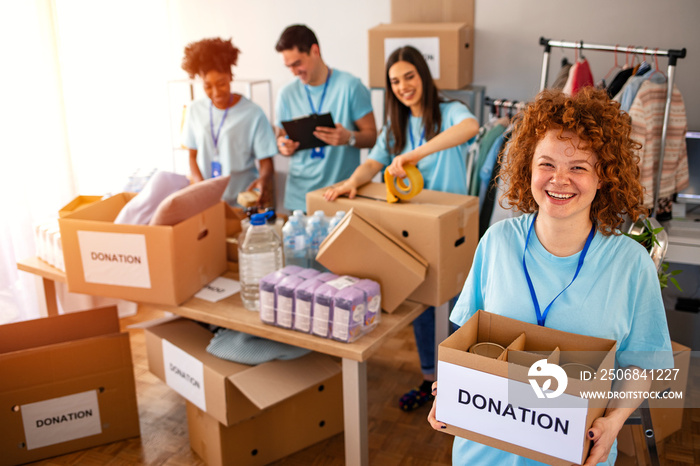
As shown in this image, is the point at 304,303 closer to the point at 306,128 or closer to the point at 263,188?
the point at 306,128

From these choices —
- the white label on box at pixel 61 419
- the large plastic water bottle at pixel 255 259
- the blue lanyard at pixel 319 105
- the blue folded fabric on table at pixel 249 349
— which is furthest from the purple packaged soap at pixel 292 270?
the blue lanyard at pixel 319 105

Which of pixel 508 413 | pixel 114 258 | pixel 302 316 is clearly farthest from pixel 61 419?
pixel 508 413

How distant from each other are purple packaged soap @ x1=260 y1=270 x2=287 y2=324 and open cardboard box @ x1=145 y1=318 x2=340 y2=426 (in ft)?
0.81

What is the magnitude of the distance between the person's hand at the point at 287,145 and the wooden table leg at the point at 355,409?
1.56 metres

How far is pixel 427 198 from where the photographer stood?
92.6 inches

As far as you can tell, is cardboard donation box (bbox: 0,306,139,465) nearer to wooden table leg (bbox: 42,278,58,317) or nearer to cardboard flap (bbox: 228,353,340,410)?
wooden table leg (bbox: 42,278,58,317)

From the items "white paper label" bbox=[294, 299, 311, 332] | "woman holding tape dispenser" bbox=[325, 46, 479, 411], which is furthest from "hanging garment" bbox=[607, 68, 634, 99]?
"white paper label" bbox=[294, 299, 311, 332]

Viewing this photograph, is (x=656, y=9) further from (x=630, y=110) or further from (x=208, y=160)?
(x=208, y=160)

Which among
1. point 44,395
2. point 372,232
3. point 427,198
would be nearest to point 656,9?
point 427,198

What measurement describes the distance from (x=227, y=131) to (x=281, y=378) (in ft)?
5.36

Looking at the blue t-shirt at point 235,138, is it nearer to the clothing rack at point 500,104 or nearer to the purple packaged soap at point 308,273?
the clothing rack at point 500,104

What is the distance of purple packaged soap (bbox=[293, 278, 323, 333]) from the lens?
198 centimetres

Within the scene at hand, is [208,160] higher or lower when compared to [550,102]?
lower

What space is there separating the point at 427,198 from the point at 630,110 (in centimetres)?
105
